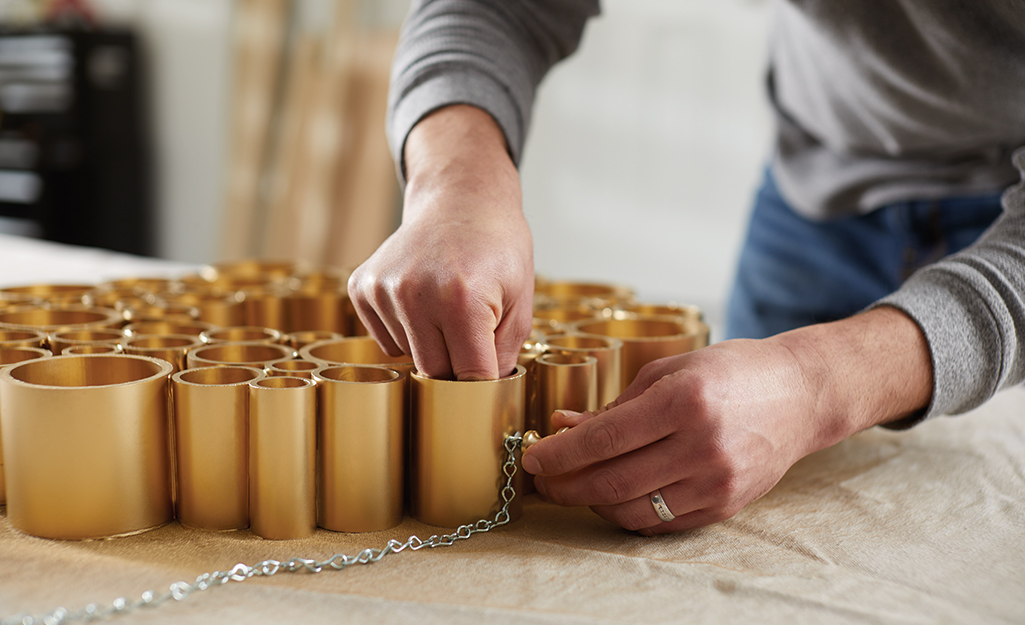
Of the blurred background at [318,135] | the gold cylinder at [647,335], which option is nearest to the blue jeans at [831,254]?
the gold cylinder at [647,335]

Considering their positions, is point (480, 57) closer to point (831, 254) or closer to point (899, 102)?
point (899, 102)

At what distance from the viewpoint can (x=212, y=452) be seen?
619mm

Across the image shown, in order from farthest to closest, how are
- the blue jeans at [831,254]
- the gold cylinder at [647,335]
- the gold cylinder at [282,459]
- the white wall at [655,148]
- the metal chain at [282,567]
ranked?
the white wall at [655,148]
the blue jeans at [831,254]
the gold cylinder at [647,335]
the gold cylinder at [282,459]
the metal chain at [282,567]

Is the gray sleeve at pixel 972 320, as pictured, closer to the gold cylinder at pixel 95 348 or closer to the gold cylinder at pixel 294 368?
the gold cylinder at pixel 294 368

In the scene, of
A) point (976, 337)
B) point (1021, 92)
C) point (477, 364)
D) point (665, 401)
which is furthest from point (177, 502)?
point (1021, 92)

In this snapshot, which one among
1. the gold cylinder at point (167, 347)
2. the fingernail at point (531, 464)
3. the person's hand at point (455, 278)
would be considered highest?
the person's hand at point (455, 278)

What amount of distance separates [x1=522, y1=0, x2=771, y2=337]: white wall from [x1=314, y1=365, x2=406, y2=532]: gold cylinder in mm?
2314

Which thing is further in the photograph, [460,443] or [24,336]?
[24,336]

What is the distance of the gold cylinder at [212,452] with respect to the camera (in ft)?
2.01

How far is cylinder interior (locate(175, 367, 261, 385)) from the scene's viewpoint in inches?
25.5

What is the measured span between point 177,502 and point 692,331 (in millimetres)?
508

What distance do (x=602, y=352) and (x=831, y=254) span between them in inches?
28.1

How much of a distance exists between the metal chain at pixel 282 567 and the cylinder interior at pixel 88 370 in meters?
0.18

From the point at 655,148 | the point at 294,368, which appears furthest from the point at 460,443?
the point at 655,148
